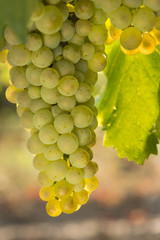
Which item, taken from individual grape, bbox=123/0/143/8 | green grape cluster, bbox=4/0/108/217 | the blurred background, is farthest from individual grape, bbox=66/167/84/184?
the blurred background

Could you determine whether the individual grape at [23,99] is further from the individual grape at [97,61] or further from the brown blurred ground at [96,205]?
the brown blurred ground at [96,205]

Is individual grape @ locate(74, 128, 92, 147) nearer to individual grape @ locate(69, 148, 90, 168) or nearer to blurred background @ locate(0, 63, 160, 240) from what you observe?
individual grape @ locate(69, 148, 90, 168)

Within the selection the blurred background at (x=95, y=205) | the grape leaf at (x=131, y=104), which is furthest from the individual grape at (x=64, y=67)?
the blurred background at (x=95, y=205)

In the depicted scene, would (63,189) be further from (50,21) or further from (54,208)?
(50,21)

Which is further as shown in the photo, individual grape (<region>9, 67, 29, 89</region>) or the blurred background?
the blurred background

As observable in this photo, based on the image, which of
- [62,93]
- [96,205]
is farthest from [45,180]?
[96,205]

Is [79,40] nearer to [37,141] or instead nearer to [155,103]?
[37,141]
